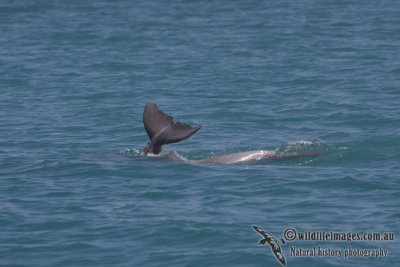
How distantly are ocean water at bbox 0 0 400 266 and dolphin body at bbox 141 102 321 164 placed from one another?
0.26m

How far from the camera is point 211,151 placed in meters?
17.6

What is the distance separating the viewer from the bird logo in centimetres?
1148

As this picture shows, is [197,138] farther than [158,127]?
Yes

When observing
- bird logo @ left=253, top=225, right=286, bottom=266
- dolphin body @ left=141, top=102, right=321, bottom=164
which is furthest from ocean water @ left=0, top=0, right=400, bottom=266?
dolphin body @ left=141, top=102, right=321, bottom=164

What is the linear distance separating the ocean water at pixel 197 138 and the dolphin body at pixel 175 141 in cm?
26

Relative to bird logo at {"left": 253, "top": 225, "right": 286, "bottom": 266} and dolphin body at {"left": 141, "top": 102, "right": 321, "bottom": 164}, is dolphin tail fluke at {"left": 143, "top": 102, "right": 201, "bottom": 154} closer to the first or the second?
dolphin body at {"left": 141, "top": 102, "right": 321, "bottom": 164}

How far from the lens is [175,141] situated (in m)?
16.1

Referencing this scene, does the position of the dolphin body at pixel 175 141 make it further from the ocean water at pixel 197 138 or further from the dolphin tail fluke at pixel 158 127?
Result: the ocean water at pixel 197 138

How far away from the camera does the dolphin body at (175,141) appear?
52.9 feet

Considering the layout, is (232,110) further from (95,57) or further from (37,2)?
(37,2)

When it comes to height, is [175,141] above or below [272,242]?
above

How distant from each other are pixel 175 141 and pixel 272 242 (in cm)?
456

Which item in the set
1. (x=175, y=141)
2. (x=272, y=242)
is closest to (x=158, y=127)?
(x=175, y=141)

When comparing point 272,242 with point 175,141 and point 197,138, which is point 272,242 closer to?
point 175,141
